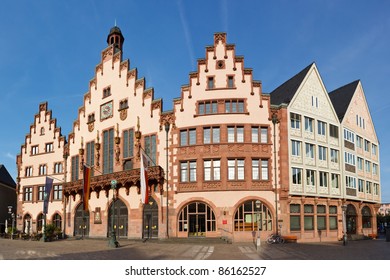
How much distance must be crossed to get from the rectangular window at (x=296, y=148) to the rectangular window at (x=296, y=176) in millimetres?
1649

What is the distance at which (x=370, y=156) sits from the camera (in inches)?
2227

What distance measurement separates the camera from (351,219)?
51125 millimetres

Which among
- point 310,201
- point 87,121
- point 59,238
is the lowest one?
point 59,238

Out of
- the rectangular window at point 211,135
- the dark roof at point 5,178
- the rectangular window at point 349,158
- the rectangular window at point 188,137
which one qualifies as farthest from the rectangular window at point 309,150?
the dark roof at point 5,178

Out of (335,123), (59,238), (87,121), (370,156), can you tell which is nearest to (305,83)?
(335,123)

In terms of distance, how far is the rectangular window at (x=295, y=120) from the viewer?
42844 mm

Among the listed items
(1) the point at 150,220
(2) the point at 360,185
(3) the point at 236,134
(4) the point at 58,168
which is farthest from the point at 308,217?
(4) the point at 58,168

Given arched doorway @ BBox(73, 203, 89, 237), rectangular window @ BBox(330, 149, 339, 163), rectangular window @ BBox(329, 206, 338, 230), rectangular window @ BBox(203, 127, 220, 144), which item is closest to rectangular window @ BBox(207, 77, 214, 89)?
rectangular window @ BBox(203, 127, 220, 144)

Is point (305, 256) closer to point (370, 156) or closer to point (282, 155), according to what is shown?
point (282, 155)

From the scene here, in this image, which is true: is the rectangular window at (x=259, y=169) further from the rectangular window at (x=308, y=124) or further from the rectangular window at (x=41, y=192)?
the rectangular window at (x=41, y=192)

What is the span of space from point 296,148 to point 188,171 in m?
12.0

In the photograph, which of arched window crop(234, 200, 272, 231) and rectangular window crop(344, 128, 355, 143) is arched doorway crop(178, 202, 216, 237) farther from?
rectangular window crop(344, 128, 355, 143)

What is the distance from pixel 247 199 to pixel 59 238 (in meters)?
24.8

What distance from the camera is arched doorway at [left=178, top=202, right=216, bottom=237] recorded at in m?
39.8
